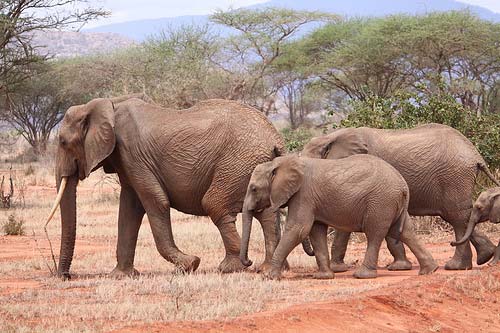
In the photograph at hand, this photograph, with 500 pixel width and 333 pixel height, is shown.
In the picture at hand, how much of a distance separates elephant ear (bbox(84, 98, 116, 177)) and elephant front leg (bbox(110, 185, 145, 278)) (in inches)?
25.9

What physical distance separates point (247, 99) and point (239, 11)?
4.07m

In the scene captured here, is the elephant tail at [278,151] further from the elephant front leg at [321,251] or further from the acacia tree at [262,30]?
the acacia tree at [262,30]

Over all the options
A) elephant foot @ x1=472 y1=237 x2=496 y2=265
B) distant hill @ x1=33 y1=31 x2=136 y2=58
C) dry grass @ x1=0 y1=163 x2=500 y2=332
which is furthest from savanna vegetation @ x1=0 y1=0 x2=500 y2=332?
distant hill @ x1=33 y1=31 x2=136 y2=58

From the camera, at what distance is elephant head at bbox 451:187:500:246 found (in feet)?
36.0

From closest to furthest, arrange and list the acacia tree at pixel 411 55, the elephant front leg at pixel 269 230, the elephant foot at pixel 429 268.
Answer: the elephant foot at pixel 429 268 < the elephant front leg at pixel 269 230 < the acacia tree at pixel 411 55

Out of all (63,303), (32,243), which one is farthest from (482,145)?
(63,303)

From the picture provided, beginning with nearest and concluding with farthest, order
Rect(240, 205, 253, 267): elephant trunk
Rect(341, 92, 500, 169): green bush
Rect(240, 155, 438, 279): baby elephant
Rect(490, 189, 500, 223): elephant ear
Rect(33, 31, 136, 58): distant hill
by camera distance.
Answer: Rect(240, 205, 253, 267): elephant trunk, Rect(240, 155, 438, 279): baby elephant, Rect(490, 189, 500, 223): elephant ear, Rect(341, 92, 500, 169): green bush, Rect(33, 31, 136, 58): distant hill

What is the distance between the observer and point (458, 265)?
11.4 metres

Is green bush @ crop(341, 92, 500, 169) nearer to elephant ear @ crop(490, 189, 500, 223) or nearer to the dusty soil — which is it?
elephant ear @ crop(490, 189, 500, 223)

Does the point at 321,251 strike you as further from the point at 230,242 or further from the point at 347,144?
the point at 347,144

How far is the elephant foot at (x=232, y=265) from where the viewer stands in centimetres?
1078

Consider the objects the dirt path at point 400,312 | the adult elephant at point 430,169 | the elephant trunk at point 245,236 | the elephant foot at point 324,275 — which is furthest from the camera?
the adult elephant at point 430,169

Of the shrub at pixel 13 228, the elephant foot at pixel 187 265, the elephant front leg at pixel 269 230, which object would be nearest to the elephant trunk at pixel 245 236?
the elephant front leg at pixel 269 230

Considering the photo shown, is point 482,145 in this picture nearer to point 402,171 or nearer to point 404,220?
point 402,171
